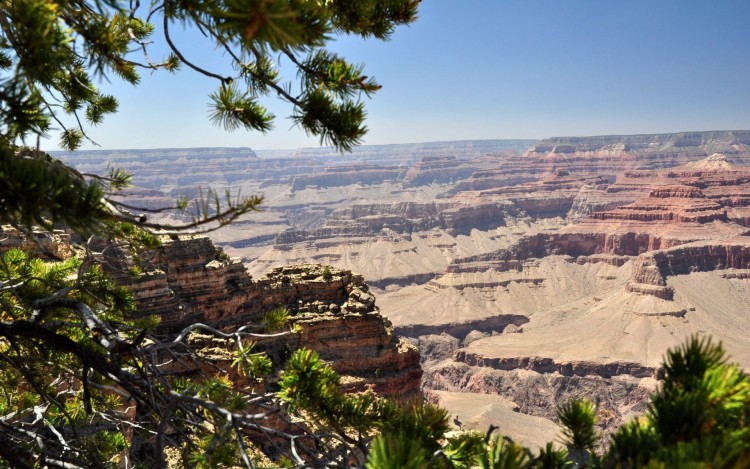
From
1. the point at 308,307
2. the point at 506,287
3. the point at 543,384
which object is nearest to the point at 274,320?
the point at 308,307

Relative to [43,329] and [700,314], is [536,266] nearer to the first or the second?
[700,314]

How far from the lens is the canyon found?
63.6 ft

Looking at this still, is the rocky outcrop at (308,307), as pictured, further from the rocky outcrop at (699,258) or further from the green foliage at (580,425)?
the rocky outcrop at (699,258)

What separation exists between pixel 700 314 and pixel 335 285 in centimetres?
6031

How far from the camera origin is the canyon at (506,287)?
1938cm

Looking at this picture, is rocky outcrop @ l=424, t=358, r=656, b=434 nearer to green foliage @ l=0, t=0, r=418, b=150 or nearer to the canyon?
the canyon

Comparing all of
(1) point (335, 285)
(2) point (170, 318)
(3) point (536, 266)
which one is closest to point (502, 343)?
(3) point (536, 266)

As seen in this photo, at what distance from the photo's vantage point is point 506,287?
80000 mm

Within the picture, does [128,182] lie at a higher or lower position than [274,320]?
higher

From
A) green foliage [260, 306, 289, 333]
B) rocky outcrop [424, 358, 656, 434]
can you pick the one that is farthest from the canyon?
green foliage [260, 306, 289, 333]

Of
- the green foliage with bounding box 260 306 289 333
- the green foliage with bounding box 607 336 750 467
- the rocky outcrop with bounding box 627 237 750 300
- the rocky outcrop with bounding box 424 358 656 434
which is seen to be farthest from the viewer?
the rocky outcrop with bounding box 627 237 750 300

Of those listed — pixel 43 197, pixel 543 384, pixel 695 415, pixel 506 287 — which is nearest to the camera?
pixel 695 415

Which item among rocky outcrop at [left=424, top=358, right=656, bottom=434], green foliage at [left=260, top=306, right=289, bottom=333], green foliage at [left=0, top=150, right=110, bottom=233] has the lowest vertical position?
rocky outcrop at [left=424, top=358, right=656, bottom=434]

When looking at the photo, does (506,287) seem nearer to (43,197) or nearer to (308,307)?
(308,307)
